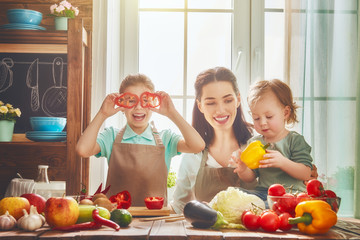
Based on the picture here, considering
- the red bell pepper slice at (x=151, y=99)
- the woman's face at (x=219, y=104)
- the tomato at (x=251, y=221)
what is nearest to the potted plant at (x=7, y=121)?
the red bell pepper slice at (x=151, y=99)

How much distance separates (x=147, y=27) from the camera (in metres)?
2.68

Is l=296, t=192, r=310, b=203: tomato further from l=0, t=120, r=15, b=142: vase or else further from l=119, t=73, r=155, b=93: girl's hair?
l=0, t=120, r=15, b=142: vase

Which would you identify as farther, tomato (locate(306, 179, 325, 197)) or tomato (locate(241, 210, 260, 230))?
tomato (locate(306, 179, 325, 197))

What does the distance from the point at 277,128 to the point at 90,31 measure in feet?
4.42

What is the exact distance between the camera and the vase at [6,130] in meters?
2.50

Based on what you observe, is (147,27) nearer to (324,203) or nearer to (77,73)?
(77,73)

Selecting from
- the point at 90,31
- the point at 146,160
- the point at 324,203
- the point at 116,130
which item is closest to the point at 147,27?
the point at 90,31

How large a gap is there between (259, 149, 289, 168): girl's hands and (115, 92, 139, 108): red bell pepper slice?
2.35ft

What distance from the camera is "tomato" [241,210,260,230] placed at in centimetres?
145

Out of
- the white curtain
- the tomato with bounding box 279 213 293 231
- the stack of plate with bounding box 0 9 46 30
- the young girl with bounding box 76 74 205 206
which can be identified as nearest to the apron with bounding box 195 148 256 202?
the young girl with bounding box 76 74 205 206

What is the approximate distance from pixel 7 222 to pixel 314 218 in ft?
3.32

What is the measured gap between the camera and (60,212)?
4.61 ft

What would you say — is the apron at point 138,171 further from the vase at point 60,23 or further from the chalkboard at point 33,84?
the vase at point 60,23

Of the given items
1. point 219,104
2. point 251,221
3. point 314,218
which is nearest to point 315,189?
point 314,218
